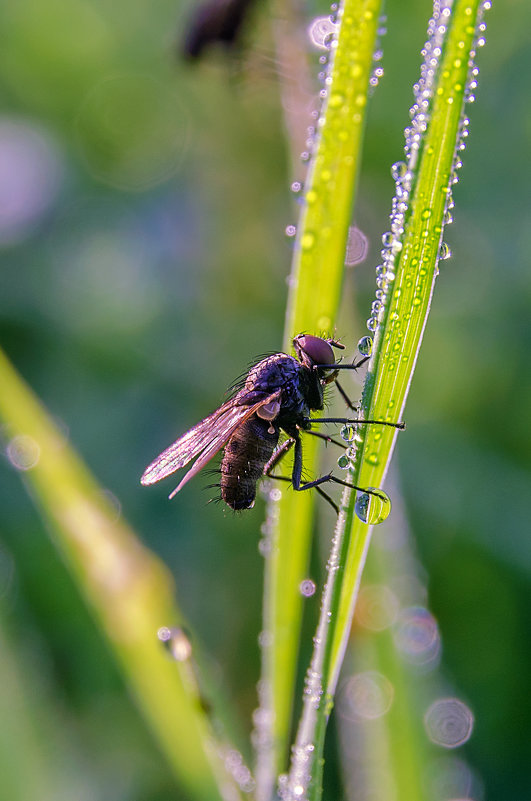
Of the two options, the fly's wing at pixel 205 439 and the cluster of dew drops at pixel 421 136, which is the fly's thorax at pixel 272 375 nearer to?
the fly's wing at pixel 205 439

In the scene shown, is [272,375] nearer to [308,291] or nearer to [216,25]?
[308,291]

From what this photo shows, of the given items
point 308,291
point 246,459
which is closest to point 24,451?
point 246,459

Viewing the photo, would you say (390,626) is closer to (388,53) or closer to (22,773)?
(22,773)

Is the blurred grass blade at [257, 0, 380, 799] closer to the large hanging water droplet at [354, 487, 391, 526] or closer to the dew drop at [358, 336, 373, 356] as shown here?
the dew drop at [358, 336, 373, 356]

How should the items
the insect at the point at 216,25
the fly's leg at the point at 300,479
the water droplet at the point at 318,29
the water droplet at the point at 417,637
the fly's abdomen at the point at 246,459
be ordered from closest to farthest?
the fly's leg at the point at 300,479 → the water droplet at the point at 417,637 → the fly's abdomen at the point at 246,459 → the water droplet at the point at 318,29 → the insect at the point at 216,25

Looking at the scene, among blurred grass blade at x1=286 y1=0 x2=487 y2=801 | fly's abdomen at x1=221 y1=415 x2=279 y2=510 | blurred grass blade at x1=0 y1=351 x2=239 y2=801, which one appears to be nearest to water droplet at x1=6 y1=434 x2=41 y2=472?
blurred grass blade at x1=0 y1=351 x2=239 y2=801

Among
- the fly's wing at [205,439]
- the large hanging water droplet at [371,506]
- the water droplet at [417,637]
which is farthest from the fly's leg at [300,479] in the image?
the water droplet at [417,637]
